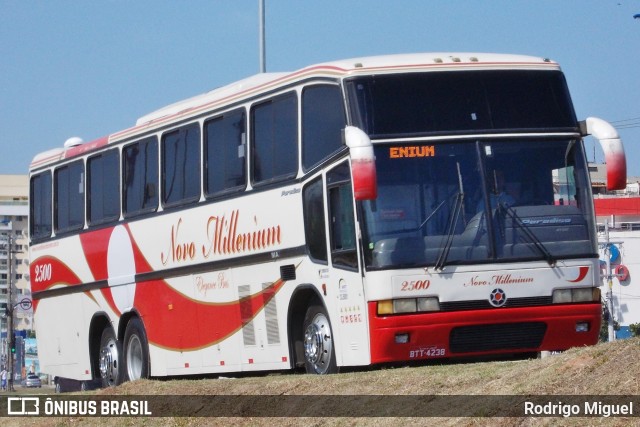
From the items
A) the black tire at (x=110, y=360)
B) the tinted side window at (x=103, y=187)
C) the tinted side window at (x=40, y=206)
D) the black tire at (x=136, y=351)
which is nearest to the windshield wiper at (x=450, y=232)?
the black tire at (x=136, y=351)

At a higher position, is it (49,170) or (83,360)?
(49,170)

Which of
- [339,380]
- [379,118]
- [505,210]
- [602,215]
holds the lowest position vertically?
[339,380]

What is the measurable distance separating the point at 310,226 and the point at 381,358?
2141 mm

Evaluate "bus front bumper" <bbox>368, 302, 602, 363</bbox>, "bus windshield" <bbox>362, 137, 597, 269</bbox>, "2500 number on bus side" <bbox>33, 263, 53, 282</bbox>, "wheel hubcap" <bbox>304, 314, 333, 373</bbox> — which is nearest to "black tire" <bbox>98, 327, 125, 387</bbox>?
"2500 number on bus side" <bbox>33, 263, 53, 282</bbox>

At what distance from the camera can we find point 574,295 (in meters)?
14.7

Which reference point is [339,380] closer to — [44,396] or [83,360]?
[44,396]

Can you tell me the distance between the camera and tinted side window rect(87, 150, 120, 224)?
21531 mm

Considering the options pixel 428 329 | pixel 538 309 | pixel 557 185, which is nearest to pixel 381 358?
pixel 428 329

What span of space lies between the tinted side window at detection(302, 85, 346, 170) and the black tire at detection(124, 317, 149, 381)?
6142 millimetres

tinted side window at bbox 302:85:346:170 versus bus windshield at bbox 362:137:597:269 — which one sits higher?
tinted side window at bbox 302:85:346:170

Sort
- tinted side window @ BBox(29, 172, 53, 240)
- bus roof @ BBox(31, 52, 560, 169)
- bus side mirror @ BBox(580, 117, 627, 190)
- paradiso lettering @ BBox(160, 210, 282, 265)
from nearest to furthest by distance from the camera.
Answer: bus side mirror @ BBox(580, 117, 627, 190)
bus roof @ BBox(31, 52, 560, 169)
paradiso lettering @ BBox(160, 210, 282, 265)
tinted side window @ BBox(29, 172, 53, 240)

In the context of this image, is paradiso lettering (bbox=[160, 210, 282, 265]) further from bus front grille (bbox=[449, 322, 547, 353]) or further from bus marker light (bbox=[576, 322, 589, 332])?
bus marker light (bbox=[576, 322, 589, 332])

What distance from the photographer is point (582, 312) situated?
14742 millimetres

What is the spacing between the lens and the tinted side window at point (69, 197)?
2280cm
